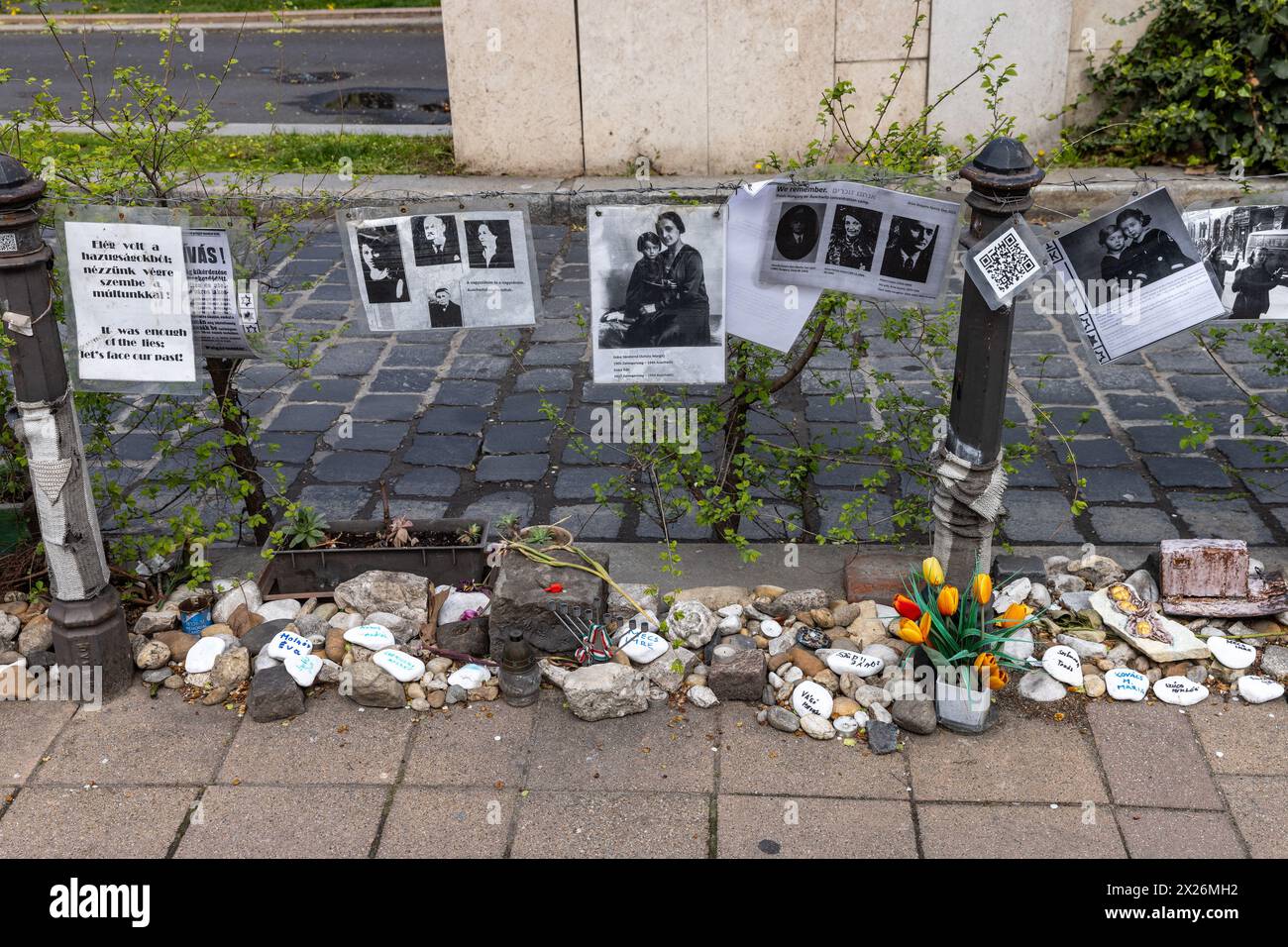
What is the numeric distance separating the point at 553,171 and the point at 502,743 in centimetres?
712

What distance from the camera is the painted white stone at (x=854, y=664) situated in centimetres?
432

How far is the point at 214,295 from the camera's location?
4547 millimetres

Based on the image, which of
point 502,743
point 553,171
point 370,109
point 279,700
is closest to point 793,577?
point 502,743

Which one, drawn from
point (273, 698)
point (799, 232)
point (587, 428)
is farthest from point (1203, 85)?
point (273, 698)

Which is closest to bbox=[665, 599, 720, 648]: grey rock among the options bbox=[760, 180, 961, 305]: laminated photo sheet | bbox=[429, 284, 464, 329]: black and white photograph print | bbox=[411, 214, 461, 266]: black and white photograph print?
bbox=[760, 180, 961, 305]: laminated photo sheet

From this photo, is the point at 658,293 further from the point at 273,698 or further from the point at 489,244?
the point at 273,698

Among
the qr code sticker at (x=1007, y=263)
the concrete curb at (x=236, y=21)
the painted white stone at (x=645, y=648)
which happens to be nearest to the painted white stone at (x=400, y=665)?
the painted white stone at (x=645, y=648)

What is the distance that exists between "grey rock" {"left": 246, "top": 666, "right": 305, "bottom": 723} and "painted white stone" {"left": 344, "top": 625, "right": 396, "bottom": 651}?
28 centimetres

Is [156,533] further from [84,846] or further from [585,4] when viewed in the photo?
[585,4]

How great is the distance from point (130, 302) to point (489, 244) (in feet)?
4.16

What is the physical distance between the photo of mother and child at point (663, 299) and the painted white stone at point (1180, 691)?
194 cm

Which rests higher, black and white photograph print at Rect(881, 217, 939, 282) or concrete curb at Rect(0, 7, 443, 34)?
black and white photograph print at Rect(881, 217, 939, 282)

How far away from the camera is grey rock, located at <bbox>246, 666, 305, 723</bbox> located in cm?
425

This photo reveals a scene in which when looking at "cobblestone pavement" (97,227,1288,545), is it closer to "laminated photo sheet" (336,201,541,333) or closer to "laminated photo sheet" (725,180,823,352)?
"laminated photo sheet" (336,201,541,333)
